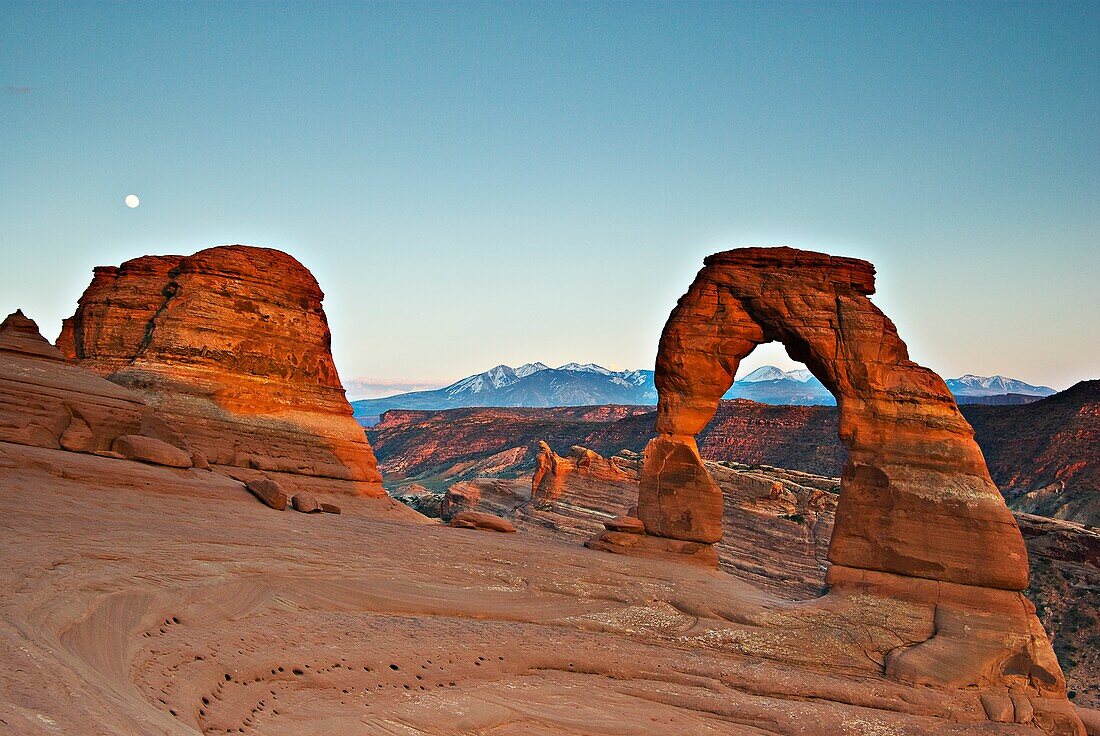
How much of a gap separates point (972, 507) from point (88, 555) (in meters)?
16.6

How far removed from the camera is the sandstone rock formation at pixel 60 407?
19.5 meters

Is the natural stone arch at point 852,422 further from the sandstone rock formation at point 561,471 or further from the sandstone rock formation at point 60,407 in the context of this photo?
the sandstone rock formation at point 561,471

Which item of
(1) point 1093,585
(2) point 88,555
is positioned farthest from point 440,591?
(1) point 1093,585

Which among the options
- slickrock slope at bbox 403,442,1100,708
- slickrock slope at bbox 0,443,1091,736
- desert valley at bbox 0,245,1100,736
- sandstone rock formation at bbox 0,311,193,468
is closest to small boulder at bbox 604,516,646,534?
desert valley at bbox 0,245,1100,736

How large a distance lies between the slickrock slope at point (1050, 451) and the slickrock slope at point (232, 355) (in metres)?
48.5

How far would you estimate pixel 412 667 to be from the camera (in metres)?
11.6

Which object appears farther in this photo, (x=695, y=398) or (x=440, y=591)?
(x=695, y=398)

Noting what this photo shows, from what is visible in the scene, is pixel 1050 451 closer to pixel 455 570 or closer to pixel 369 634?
pixel 455 570

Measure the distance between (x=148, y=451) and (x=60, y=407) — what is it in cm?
223

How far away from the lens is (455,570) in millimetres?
16938

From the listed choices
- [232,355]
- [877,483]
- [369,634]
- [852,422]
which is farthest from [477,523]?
[232,355]

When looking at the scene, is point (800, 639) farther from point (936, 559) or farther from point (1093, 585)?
point (1093, 585)

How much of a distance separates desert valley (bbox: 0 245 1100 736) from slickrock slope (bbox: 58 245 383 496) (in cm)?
12

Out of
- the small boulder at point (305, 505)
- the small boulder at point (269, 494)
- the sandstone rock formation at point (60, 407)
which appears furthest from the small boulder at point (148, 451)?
the small boulder at point (305, 505)
